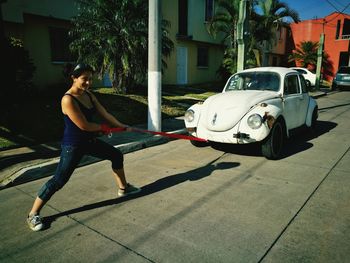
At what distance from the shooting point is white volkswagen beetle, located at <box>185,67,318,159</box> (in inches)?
203

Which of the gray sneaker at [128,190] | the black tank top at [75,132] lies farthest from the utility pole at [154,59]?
the black tank top at [75,132]

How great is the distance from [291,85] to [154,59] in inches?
127

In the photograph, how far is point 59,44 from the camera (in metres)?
11.9

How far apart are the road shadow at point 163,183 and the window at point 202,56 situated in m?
16.2

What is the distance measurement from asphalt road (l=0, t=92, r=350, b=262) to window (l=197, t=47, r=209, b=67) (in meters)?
16.2

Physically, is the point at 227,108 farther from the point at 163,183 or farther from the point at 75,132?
the point at 75,132

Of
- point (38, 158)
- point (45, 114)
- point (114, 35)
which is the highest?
point (114, 35)

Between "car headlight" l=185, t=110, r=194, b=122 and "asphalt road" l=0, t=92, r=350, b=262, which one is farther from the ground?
"car headlight" l=185, t=110, r=194, b=122

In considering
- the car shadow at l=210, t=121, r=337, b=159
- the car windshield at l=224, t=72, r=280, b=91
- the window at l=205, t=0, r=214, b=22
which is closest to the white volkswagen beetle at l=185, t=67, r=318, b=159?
the car windshield at l=224, t=72, r=280, b=91

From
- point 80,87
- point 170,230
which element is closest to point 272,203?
point 170,230

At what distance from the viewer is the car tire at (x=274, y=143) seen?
17.2 ft

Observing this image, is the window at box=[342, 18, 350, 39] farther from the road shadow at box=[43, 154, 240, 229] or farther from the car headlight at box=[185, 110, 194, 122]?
the road shadow at box=[43, 154, 240, 229]

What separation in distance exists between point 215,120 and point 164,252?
315 centimetres

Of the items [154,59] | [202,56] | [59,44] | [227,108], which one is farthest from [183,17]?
[227,108]
